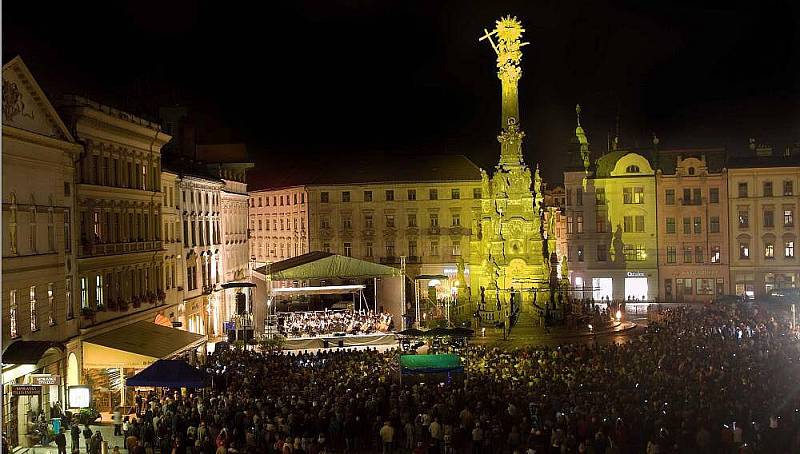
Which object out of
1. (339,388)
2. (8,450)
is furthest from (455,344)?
(8,450)

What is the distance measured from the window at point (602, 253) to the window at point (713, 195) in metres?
8.86

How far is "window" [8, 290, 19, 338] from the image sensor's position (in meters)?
27.2

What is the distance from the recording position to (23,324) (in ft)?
92.3

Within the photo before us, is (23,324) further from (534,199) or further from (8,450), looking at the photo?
(534,199)

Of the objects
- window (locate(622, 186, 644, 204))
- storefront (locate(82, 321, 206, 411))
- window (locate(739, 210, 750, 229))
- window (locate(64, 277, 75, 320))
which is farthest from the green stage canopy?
window (locate(739, 210, 750, 229))

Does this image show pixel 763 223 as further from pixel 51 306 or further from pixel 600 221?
pixel 51 306

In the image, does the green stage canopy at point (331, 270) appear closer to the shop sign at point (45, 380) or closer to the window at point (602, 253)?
the shop sign at point (45, 380)

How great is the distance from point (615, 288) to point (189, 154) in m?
34.6

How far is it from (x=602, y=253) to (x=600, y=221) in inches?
101

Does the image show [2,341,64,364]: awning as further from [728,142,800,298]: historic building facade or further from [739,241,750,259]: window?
[739,241,750,259]: window

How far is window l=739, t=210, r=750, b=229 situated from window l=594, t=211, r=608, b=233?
10094 mm

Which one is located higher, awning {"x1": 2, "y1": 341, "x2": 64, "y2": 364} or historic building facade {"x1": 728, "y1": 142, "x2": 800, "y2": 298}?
historic building facade {"x1": 728, "y1": 142, "x2": 800, "y2": 298}

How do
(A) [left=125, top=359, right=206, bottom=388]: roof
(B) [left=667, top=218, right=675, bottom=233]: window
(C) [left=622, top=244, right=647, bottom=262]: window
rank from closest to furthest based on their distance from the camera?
(A) [left=125, top=359, right=206, bottom=388]: roof
(B) [left=667, top=218, right=675, bottom=233]: window
(C) [left=622, top=244, right=647, bottom=262]: window

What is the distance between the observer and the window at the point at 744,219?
235 feet
